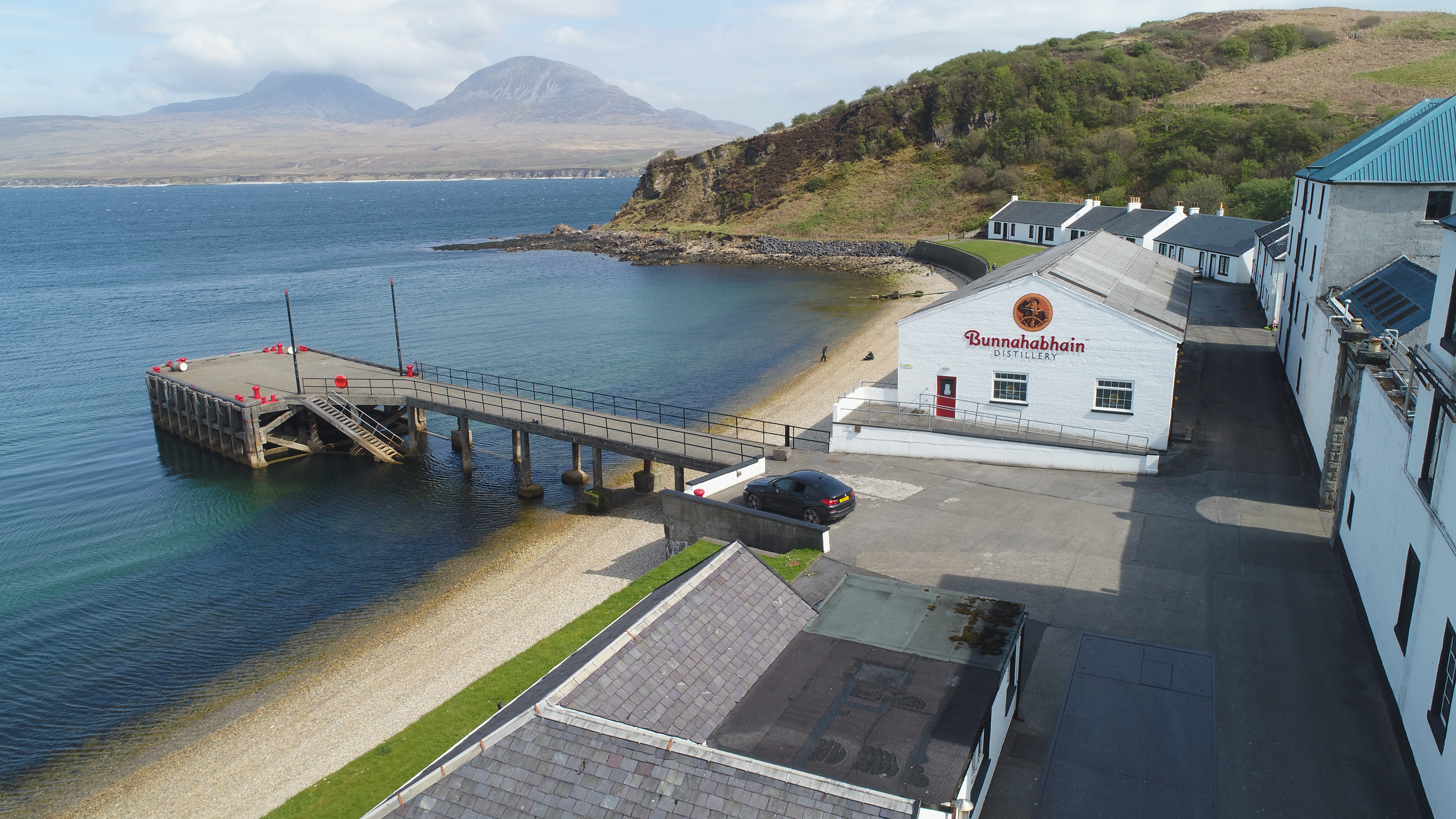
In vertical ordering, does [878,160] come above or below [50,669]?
above

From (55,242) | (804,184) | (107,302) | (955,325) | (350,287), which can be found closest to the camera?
(955,325)

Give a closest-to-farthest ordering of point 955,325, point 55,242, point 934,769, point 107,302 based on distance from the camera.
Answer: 1. point 934,769
2. point 955,325
3. point 107,302
4. point 55,242

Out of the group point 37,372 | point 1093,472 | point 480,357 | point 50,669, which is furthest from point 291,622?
point 37,372

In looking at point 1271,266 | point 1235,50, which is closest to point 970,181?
point 1235,50

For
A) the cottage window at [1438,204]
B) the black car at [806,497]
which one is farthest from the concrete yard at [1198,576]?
the cottage window at [1438,204]

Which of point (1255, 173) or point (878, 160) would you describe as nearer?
point (1255, 173)

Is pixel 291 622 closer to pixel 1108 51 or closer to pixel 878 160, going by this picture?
pixel 878 160
